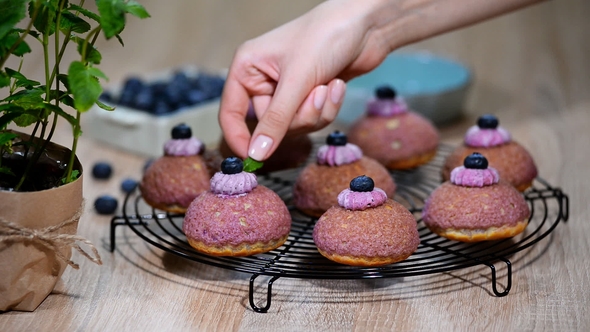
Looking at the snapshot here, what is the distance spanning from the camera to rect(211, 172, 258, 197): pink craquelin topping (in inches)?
58.4

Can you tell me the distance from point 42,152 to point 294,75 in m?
0.55

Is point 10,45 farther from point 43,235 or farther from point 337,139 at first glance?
point 337,139

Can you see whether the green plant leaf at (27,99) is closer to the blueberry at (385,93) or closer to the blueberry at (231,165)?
the blueberry at (231,165)

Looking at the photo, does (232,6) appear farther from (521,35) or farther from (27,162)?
(27,162)

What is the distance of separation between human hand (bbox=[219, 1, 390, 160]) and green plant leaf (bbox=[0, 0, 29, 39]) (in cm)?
57

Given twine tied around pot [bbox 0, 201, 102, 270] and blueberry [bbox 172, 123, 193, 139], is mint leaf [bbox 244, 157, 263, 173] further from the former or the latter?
twine tied around pot [bbox 0, 201, 102, 270]

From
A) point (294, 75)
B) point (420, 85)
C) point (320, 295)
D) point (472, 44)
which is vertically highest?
A: point (294, 75)

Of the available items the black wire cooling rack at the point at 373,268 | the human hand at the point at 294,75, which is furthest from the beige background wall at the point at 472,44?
the human hand at the point at 294,75

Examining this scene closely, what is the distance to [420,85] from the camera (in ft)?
8.86

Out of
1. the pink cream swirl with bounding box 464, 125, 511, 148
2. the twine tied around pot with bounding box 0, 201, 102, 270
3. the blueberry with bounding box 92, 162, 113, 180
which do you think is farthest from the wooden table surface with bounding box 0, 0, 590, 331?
the pink cream swirl with bounding box 464, 125, 511, 148

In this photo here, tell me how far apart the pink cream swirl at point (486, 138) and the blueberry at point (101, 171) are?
973 mm

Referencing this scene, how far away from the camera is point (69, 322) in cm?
135

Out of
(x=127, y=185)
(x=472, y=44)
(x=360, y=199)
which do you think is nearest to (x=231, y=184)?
(x=360, y=199)

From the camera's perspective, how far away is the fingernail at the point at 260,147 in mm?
1589
